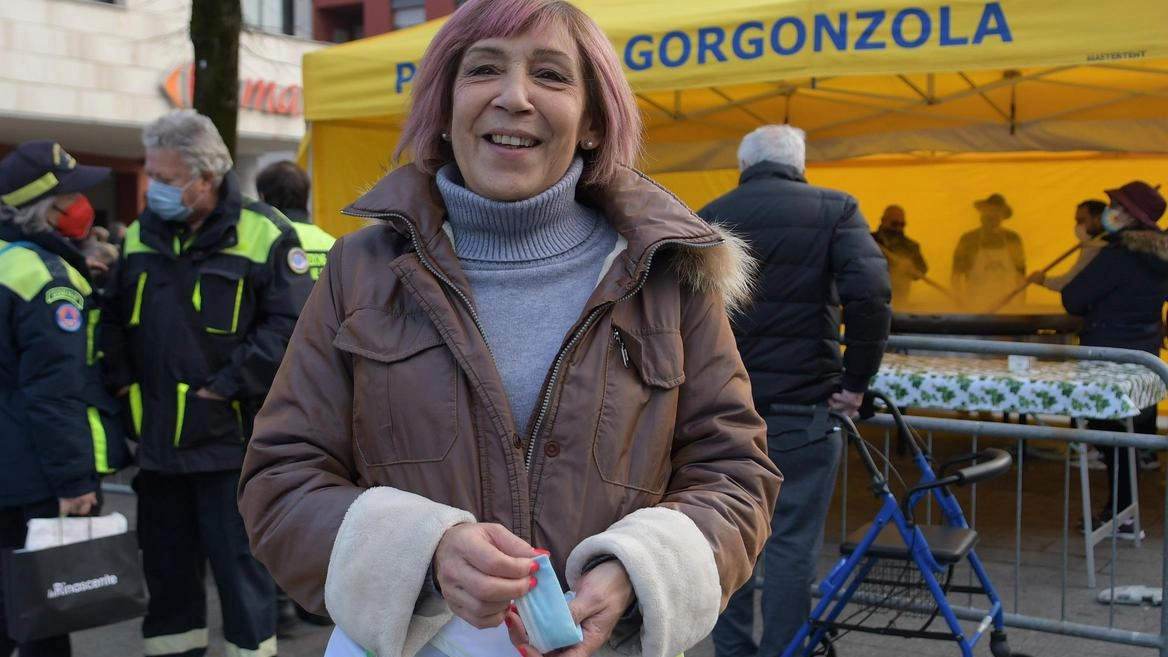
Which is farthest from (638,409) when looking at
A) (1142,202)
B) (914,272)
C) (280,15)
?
(280,15)

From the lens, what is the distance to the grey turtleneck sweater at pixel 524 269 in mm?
1755

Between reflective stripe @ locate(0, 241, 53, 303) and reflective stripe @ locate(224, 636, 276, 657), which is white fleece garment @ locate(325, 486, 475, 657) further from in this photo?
reflective stripe @ locate(224, 636, 276, 657)

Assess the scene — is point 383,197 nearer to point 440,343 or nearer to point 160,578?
point 440,343

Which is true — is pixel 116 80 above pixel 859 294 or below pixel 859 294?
above

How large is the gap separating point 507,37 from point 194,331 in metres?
2.66

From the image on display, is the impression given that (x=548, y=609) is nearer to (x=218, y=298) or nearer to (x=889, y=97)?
(x=218, y=298)

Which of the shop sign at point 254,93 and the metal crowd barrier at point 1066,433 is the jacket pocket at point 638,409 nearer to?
the metal crowd barrier at point 1066,433

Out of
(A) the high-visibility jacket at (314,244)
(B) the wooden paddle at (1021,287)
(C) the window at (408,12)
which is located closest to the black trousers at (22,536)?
(A) the high-visibility jacket at (314,244)

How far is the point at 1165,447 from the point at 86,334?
3929 mm

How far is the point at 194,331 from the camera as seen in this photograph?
13.3 feet

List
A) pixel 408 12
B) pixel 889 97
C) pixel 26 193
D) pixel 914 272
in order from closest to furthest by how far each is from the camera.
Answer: pixel 26 193
pixel 889 97
pixel 914 272
pixel 408 12

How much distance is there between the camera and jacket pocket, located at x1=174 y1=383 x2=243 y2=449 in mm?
4043

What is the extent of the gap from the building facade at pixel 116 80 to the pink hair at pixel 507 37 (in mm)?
16190

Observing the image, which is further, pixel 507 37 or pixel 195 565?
pixel 195 565
